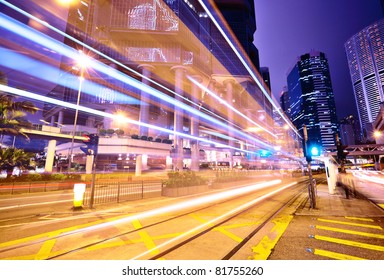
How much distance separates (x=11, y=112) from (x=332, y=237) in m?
26.1

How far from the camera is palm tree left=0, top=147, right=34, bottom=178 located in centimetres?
1497

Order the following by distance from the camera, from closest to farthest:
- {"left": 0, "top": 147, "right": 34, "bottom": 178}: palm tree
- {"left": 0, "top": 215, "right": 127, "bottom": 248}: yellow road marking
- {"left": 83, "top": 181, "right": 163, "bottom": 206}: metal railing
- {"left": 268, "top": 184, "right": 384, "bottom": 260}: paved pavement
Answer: {"left": 268, "top": 184, "right": 384, "bottom": 260}: paved pavement, {"left": 0, "top": 215, "right": 127, "bottom": 248}: yellow road marking, {"left": 83, "top": 181, "right": 163, "bottom": 206}: metal railing, {"left": 0, "top": 147, "right": 34, "bottom": 178}: palm tree

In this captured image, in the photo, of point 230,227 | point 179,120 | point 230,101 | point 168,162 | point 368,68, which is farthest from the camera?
point 368,68

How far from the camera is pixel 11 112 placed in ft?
56.5

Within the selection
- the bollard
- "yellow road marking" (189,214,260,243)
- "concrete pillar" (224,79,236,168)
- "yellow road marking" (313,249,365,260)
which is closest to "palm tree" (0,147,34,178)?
the bollard

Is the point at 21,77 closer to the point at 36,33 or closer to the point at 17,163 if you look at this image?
the point at 36,33

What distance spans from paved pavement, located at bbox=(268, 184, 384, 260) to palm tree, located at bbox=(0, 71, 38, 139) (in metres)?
23.4

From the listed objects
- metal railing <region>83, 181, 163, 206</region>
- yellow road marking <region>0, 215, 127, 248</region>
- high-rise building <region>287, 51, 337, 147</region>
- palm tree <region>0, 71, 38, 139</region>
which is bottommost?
yellow road marking <region>0, 215, 127, 248</region>

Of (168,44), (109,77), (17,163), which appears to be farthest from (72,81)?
(17,163)

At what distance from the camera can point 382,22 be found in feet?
396

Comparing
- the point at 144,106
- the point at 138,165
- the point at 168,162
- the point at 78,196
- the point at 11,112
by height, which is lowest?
the point at 78,196

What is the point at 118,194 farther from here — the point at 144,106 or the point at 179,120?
the point at 144,106

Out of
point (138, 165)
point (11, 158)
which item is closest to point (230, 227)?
point (11, 158)

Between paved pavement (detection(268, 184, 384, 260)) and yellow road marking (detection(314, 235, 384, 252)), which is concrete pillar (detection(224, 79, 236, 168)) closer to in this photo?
paved pavement (detection(268, 184, 384, 260))
